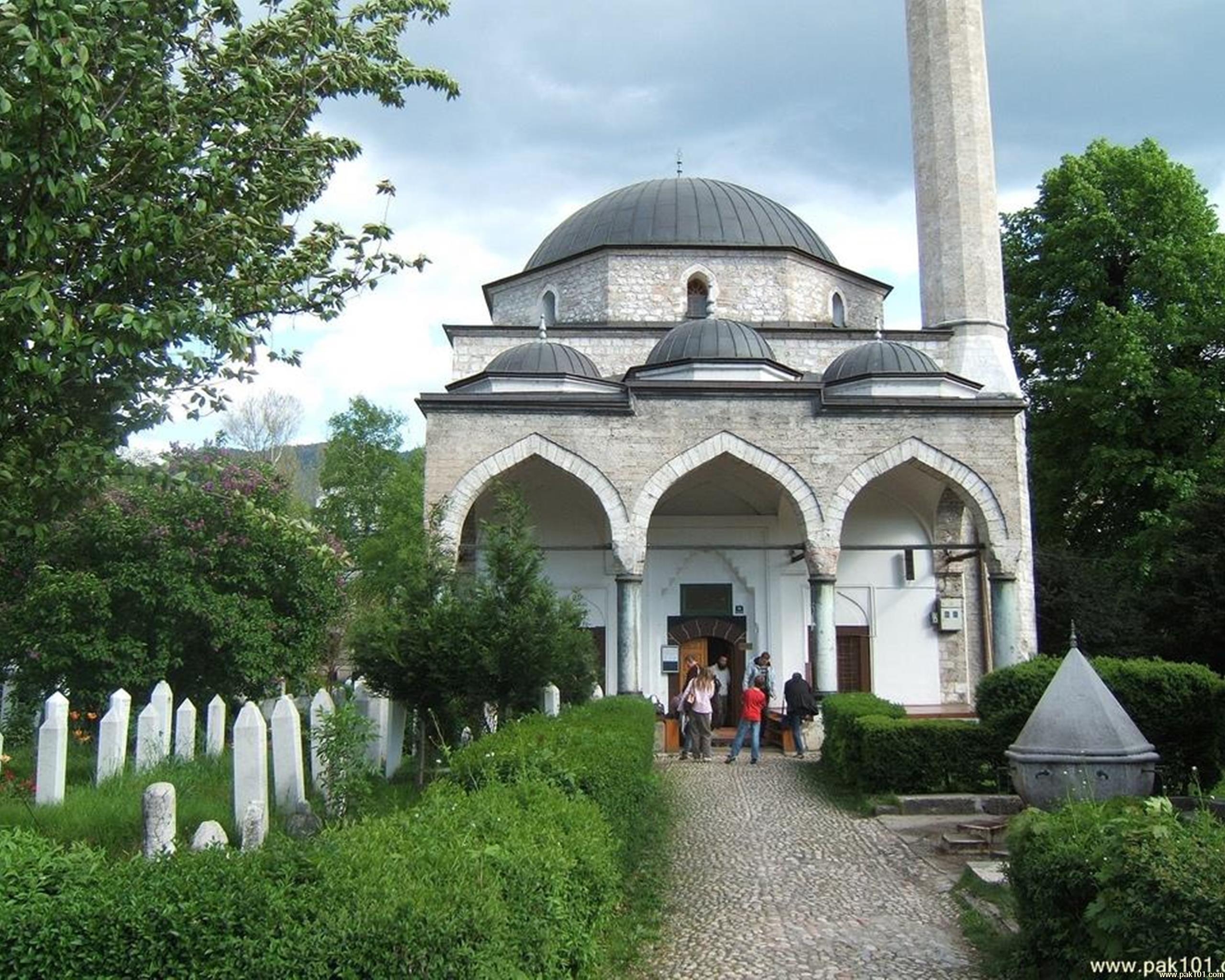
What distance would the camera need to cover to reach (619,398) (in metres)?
14.6

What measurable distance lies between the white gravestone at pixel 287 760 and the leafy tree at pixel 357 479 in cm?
2289

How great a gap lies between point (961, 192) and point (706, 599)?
822 centimetres

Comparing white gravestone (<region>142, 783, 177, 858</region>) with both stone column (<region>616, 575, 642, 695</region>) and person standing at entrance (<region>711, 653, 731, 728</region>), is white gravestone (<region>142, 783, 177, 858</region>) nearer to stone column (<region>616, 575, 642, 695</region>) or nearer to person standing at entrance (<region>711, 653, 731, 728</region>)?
stone column (<region>616, 575, 642, 695</region>)

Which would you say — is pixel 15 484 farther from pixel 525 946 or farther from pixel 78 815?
pixel 78 815

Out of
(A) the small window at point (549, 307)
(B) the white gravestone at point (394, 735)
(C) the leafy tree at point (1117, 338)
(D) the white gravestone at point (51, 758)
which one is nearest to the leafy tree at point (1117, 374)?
(C) the leafy tree at point (1117, 338)

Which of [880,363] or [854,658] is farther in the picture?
[854,658]

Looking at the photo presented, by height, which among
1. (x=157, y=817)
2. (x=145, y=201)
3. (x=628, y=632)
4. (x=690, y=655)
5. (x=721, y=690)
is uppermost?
(x=145, y=201)

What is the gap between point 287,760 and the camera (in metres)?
6.49

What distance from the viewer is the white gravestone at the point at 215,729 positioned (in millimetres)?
8789

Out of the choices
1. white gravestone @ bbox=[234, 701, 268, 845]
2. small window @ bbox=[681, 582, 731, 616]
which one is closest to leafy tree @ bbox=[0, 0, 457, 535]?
white gravestone @ bbox=[234, 701, 268, 845]

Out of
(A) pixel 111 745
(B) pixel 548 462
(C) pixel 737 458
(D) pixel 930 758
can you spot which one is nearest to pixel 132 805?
(A) pixel 111 745

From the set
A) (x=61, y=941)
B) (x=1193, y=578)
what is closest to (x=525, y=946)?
(x=61, y=941)

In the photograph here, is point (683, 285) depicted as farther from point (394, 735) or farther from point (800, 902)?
point (800, 902)

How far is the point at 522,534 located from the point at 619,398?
5.70 meters
